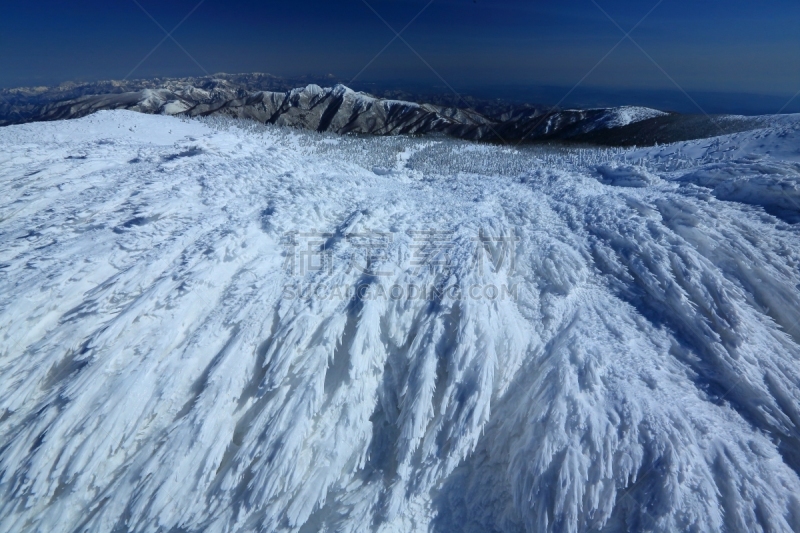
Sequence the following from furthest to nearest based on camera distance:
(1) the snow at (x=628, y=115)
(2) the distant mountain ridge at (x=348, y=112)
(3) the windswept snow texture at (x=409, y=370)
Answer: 1. (2) the distant mountain ridge at (x=348, y=112)
2. (1) the snow at (x=628, y=115)
3. (3) the windswept snow texture at (x=409, y=370)

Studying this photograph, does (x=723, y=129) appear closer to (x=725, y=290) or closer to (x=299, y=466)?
(x=725, y=290)

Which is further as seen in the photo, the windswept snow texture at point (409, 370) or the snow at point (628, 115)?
the snow at point (628, 115)

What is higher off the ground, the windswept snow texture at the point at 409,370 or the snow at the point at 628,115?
the snow at the point at 628,115

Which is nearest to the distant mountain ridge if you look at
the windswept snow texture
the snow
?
the snow

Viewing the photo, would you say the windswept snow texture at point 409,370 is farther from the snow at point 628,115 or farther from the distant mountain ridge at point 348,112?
the distant mountain ridge at point 348,112

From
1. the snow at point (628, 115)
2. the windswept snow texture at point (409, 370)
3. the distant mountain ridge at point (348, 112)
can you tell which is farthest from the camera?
the distant mountain ridge at point (348, 112)

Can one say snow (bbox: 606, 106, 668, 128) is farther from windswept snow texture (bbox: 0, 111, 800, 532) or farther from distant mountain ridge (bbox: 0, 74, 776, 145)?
windswept snow texture (bbox: 0, 111, 800, 532)

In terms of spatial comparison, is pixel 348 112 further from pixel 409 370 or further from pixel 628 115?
pixel 409 370

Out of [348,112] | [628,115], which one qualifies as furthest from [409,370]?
[348,112]

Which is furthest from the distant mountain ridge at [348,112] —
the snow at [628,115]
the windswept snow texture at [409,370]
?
the windswept snow texture at [409,370]
